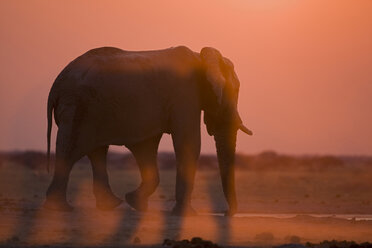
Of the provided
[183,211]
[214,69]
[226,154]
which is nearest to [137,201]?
[183,211]

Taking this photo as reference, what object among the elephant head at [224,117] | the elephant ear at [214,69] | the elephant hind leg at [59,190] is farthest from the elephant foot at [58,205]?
the elephant ear at [214,69]

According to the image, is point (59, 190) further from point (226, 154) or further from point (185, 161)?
A: point (226, 154)

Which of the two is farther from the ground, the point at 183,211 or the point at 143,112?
the point at 143,112

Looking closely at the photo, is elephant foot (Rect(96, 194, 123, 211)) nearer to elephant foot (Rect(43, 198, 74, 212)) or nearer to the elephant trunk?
elephant foot (Rect(43, 198, 74, 212))

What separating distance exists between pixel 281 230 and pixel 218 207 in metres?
11.4

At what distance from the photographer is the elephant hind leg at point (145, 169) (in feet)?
78.0

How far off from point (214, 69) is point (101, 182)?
3.29 meters

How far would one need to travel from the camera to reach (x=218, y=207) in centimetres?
3177

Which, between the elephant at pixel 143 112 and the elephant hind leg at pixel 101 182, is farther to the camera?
the elephant hind leg at pixel 101 182

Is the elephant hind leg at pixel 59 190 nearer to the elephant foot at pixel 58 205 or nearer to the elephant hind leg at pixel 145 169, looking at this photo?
the elephant foot at pixel 58 205

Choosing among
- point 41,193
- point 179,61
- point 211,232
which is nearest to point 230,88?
point 179,61

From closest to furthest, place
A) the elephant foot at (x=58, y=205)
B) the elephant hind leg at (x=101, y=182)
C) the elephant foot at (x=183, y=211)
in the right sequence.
Answer: the elephant foot at (x=58, y=205), the elephant foot at (x=183, y=211), the elephant hind leg at (x=101, y=182)

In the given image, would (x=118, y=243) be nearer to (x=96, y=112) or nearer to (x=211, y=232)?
(x=211, y=232)

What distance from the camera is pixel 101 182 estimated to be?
23422 mm
